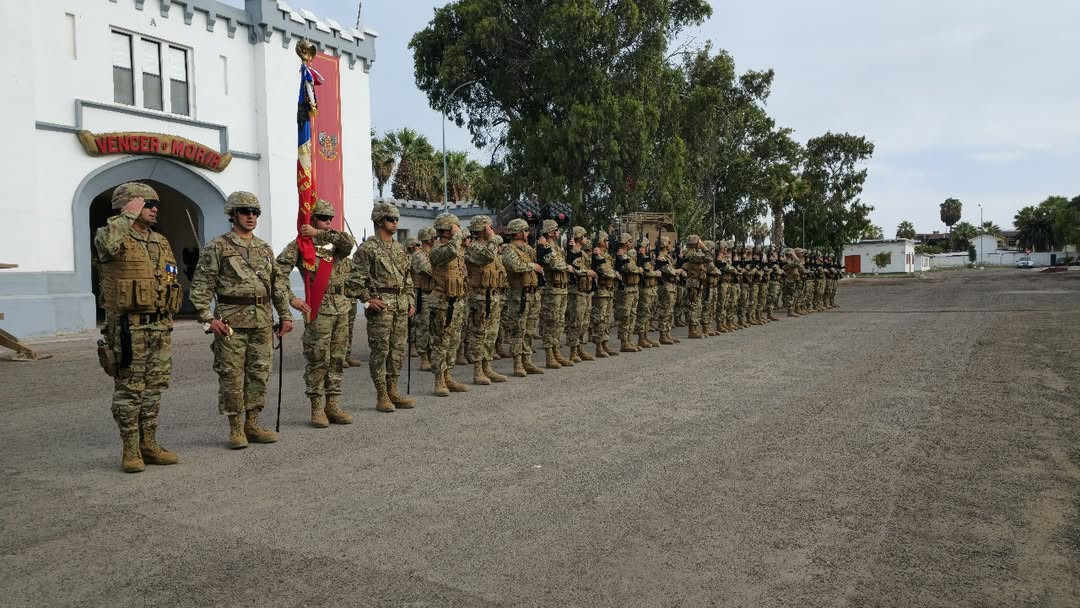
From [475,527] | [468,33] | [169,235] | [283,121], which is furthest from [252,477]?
[468,33]

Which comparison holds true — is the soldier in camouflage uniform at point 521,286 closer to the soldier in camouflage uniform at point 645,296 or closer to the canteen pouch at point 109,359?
the soldier in camouflage uniform at point 645,296

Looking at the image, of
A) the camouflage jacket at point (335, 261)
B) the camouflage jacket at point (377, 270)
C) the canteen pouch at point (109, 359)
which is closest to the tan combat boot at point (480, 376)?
the camouflage jacket at point (377, 270)

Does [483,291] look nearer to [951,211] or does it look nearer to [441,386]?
[441,386]

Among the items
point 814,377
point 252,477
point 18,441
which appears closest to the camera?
point 252,477

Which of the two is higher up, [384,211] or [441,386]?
[384,211]

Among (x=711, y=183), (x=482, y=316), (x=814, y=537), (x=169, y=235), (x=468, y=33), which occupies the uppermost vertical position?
(x=468, y=33)

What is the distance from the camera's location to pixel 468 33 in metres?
27.4

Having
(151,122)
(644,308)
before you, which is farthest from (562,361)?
(151,122)

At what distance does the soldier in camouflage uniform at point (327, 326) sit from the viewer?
6.97 meters

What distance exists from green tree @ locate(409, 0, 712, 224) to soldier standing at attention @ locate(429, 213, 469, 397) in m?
17.8

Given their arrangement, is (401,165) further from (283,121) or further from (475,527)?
(475,527)

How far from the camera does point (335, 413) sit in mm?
7188

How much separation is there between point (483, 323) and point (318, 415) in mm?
2899

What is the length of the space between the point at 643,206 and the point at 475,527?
25548mm
